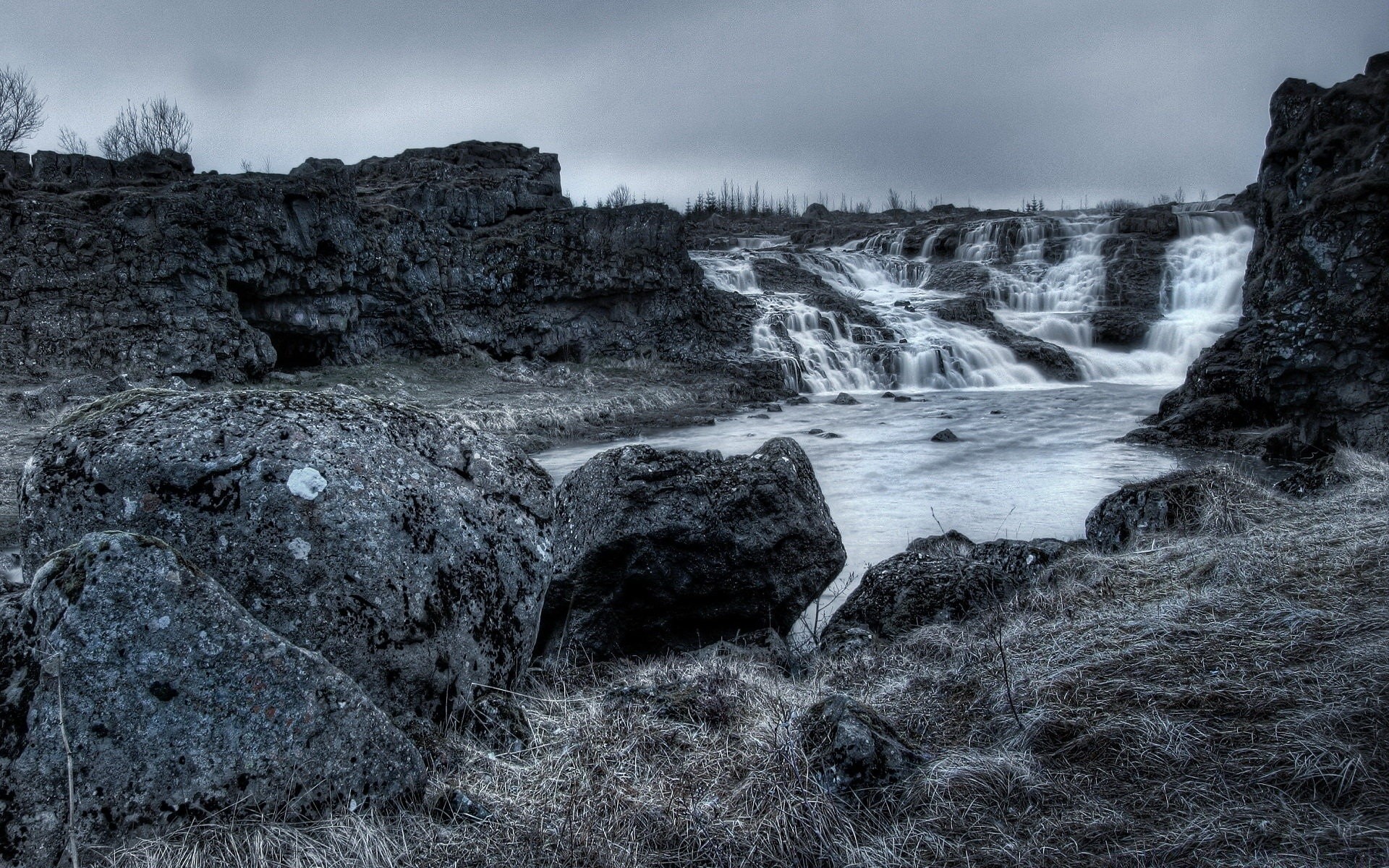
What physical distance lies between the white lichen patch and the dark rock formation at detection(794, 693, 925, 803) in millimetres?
2343

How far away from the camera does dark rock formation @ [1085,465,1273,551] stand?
677 cm

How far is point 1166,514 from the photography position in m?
7.05

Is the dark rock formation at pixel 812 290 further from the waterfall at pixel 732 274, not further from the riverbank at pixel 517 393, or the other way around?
the riverbank at pixel 517 393

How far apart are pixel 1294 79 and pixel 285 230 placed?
25.8 metres

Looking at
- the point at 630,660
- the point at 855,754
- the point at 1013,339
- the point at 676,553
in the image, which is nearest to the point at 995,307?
the point at 1013,339

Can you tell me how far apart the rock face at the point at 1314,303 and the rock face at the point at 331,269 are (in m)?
19.6

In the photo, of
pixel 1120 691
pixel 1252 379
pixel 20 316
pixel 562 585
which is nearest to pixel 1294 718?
pixel 1120 691

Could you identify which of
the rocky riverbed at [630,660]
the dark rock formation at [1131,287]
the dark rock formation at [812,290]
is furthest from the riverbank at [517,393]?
the dark rock formation at [1131,287]

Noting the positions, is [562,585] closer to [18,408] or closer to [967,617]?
[967,617]

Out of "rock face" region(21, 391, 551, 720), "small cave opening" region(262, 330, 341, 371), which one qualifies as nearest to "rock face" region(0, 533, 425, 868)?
"rock face" region(21, 391, 551, 720)

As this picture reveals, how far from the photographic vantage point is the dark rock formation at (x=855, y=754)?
3.04 meters

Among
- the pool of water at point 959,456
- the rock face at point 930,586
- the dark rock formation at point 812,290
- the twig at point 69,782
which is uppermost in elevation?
the dark rock formation at point 812,290

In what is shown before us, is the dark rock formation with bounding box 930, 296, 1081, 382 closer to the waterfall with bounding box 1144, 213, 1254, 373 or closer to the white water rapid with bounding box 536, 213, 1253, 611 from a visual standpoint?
the white water rapid with bounding box 536, 213, 1253, 611

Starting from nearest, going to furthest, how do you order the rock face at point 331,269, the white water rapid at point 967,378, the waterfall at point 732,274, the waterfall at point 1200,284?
the white water rapid at point 967,378, the rock face at point 331,269, the waterfall at point 1200,284, the waterfall at point 732,274
